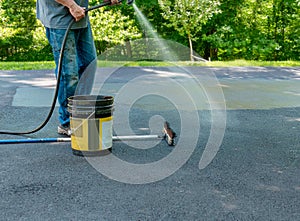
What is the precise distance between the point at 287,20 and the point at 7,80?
8829mm

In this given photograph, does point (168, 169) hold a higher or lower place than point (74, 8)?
lower

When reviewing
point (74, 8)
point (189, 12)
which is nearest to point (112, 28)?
point (189, 12)

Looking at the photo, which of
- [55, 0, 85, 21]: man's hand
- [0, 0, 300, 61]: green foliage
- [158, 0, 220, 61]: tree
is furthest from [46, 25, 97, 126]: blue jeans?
[0, 0, 300, 61]: green foliage

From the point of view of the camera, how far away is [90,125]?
9.45 feet

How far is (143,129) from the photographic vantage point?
3.83 metres

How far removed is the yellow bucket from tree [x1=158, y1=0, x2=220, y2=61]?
8231mm

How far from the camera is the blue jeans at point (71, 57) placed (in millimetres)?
3238

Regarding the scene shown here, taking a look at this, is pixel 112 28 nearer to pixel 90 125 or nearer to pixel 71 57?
pixel 71 57

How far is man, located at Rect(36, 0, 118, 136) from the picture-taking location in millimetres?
3184

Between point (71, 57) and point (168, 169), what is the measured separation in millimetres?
1168

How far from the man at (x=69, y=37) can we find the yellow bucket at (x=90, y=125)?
0.77 feet

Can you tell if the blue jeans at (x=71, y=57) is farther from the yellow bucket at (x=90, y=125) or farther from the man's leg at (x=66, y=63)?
the yellow bucket at (x=90, y=125)

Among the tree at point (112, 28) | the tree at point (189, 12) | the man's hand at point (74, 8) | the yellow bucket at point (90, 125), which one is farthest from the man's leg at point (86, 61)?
the tree at point (112, 28)

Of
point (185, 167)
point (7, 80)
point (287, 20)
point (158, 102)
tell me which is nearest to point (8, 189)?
point (185, 167)
